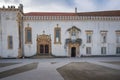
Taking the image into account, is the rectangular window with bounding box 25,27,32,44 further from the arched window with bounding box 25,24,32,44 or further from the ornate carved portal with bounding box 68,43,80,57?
the ornate carved portal with bounding box 68,43,80,57

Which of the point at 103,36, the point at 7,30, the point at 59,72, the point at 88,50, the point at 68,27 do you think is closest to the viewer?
the point at 59,72

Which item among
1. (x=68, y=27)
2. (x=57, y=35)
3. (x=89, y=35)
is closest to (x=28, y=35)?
(x=57, y=35)

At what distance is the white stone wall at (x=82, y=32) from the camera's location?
32.9 m

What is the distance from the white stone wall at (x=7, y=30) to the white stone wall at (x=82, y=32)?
288 cm

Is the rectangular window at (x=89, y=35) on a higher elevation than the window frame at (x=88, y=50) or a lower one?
higher

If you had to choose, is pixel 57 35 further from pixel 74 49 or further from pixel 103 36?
pixel 103 36

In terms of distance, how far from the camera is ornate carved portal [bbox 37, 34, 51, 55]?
32.9 meters

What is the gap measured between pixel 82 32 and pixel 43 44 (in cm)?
736

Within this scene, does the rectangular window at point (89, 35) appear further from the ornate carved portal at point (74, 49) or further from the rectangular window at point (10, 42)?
the rectangular window at point (10, 42)

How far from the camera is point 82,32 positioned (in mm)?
33594

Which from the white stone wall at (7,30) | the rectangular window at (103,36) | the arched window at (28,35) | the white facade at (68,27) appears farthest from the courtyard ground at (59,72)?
the rectangular window at (103,36)

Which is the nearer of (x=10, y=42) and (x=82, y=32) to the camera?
(x=10, y=42)

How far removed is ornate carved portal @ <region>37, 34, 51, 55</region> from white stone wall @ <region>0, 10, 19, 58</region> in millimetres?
4072

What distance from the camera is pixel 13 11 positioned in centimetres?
3008
